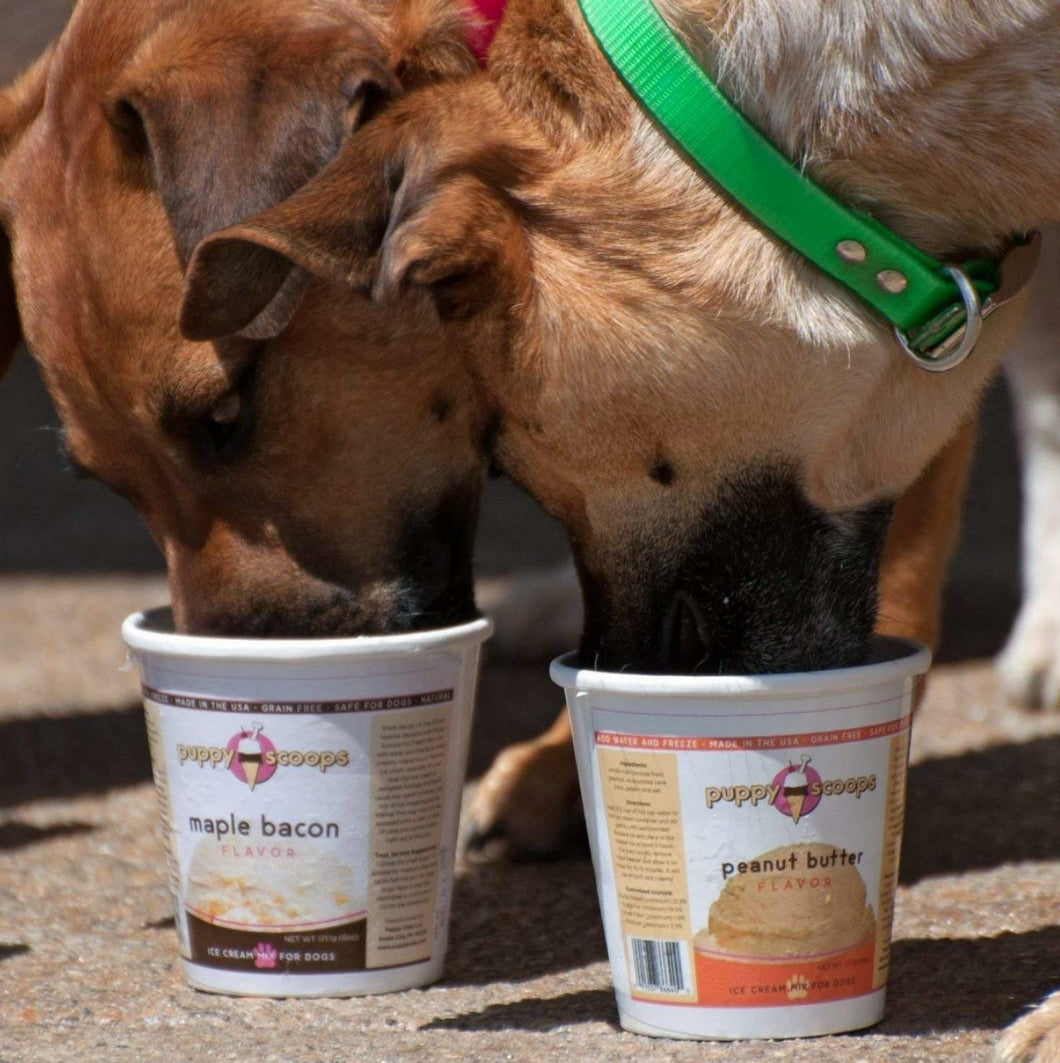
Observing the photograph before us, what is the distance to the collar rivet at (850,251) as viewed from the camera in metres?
1.83

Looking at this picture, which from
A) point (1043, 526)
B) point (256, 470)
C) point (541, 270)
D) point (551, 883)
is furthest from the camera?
point (1043, 526)

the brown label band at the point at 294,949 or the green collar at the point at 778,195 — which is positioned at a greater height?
Result: the green collar at the point at 778,195

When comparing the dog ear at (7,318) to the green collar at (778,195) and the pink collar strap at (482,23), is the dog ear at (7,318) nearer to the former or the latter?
the pink collar strap at (482,23)

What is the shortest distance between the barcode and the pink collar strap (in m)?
1.02

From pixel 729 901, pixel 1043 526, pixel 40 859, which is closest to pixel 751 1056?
pixel 729 901

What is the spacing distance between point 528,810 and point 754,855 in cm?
85

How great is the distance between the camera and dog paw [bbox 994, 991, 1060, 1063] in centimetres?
164

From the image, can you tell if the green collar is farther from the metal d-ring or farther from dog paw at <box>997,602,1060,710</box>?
dog paw at <box>997,602,1060,710</box>

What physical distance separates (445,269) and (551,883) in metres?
1.03

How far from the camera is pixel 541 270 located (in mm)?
1903

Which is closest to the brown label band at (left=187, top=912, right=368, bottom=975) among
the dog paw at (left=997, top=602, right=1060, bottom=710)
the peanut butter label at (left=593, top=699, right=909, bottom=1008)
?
the peanut butter label at (left=593, top=699, right=909, bottom=1008)

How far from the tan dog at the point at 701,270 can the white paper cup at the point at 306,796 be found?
0.89ft

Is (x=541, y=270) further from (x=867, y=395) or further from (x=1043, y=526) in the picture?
(x=1043, y=526)

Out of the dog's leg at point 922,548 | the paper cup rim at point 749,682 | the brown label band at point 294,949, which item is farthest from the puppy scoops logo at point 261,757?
the dog's leg at point 922,548
